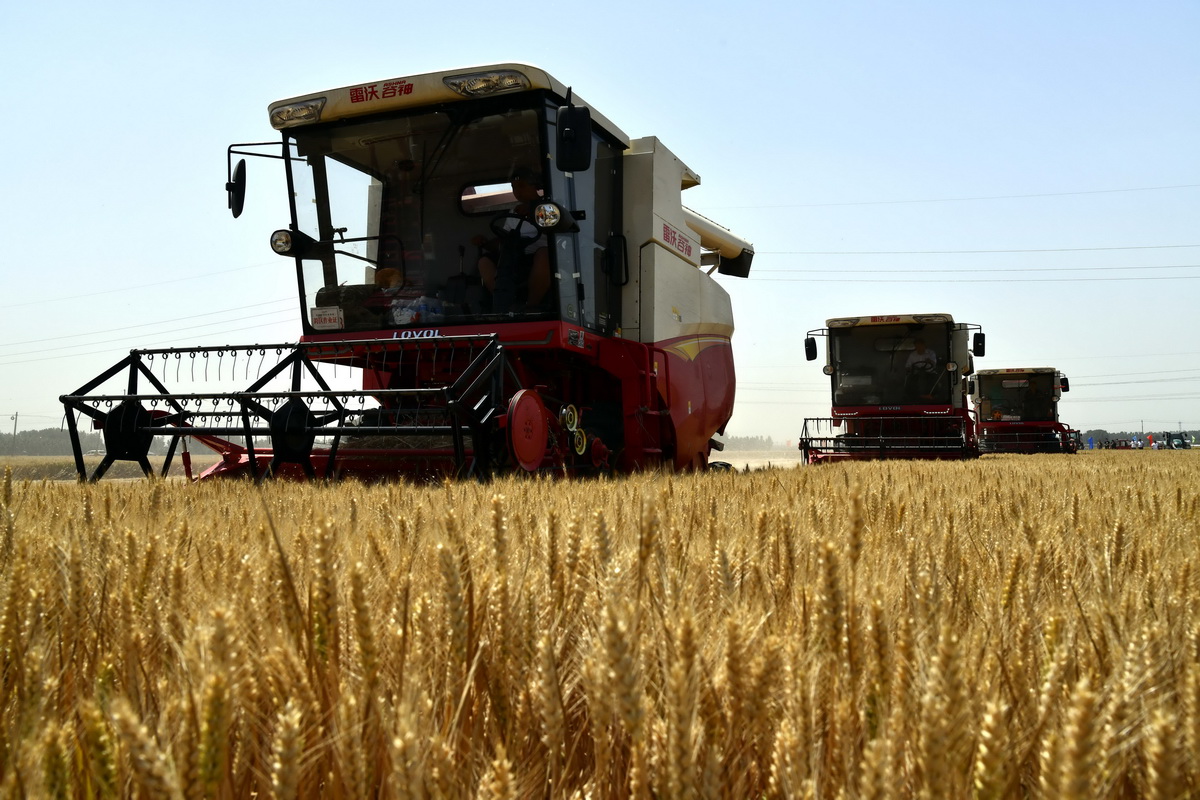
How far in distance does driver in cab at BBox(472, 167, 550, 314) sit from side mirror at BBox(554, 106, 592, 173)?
2.58 ft

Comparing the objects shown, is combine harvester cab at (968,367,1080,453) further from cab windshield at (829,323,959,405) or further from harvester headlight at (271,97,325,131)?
harvester headlight at (271,97,325,131)

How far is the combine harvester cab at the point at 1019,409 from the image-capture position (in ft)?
76.1

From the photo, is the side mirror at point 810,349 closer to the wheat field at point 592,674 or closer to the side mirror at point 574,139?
the side mirror at point 574,139

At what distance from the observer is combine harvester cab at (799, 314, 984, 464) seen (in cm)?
1517

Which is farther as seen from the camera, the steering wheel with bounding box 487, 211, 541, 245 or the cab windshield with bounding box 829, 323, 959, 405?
the cab windshield with bounding box 829, 323, 959, 405

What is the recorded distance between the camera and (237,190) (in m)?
6.48

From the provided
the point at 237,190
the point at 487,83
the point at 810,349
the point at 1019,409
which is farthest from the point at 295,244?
→ the point at 1019,409

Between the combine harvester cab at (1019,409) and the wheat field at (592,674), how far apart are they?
23.6 meters

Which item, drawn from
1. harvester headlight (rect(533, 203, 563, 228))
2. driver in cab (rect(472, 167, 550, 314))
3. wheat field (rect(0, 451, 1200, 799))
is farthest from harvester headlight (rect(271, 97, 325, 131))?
wheat field (rect(0, 451, 1200, 799))

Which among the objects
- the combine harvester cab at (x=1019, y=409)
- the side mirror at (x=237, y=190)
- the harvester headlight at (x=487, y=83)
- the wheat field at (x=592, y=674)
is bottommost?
the wheat field at (x=592, y=674)

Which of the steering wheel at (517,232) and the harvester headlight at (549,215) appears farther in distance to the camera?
the steering wheel at (517,232)

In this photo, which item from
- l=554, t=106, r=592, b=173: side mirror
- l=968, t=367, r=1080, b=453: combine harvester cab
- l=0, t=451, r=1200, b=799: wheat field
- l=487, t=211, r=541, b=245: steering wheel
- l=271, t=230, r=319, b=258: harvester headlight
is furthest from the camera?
l=968, t=367, r=1080, b=453: combine harvester cab

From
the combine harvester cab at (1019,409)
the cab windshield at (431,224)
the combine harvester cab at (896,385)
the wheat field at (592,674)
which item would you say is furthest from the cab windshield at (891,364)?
the wheat field at (592,674)

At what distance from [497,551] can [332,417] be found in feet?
17.0
